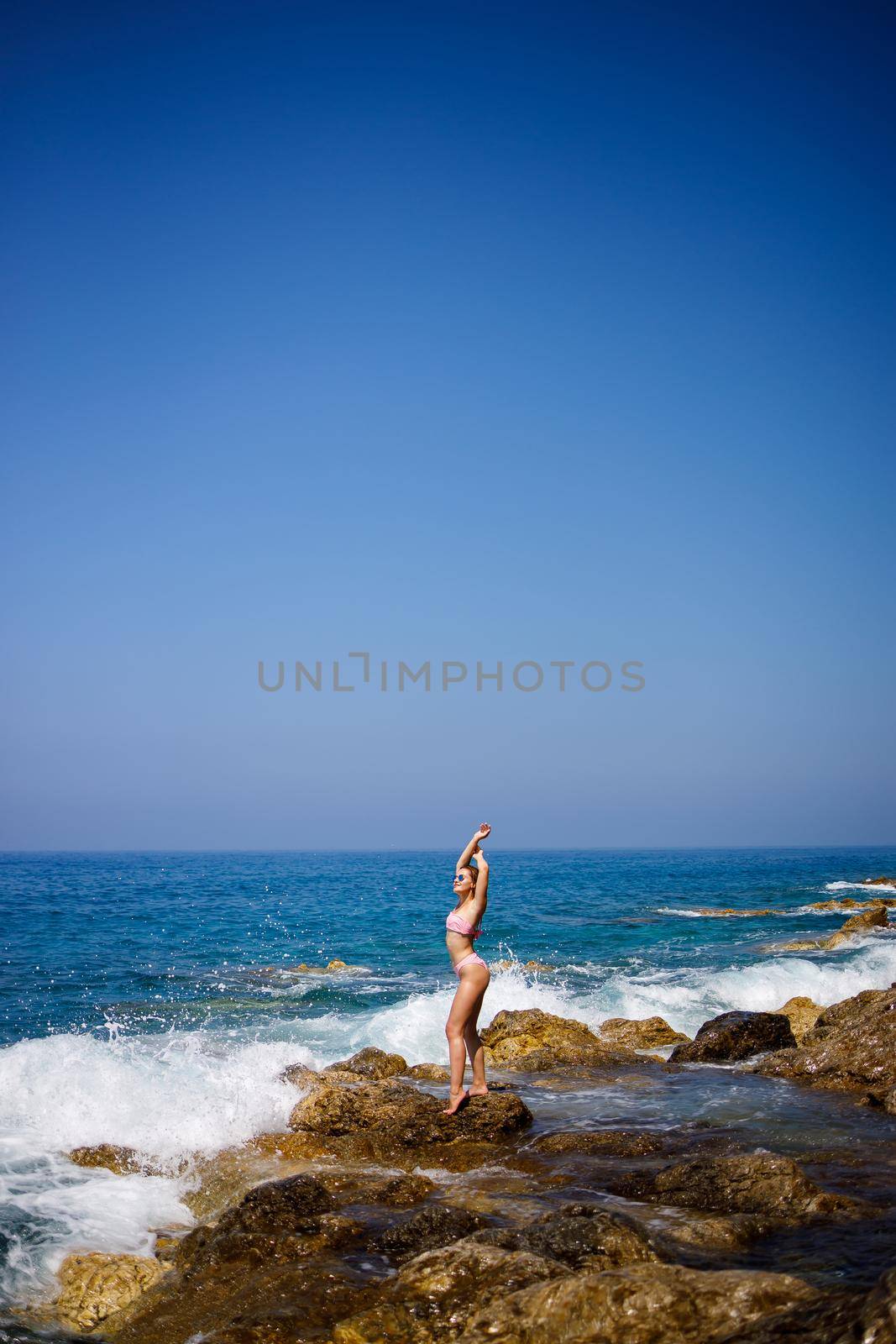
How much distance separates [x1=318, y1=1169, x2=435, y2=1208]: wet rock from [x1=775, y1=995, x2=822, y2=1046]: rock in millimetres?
8434

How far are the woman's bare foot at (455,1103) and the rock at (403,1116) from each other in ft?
0.14

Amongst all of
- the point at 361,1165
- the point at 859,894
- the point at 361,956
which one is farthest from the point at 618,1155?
the point at 859,894

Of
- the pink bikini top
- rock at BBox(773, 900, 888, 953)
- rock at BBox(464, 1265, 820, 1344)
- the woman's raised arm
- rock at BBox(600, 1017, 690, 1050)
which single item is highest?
the woman's raised arm

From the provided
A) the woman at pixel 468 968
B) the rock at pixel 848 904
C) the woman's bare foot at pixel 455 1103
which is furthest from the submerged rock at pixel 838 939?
the woman's bare foot at pixel 455 1103

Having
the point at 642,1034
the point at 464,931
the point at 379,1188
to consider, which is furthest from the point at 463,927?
the point at 642,1034

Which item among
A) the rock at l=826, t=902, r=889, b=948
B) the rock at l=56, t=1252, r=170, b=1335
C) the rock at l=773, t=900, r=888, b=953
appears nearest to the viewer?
the rock at l=56, t=1252, r=170, b=1335

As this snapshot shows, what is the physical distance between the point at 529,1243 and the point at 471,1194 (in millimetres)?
1600

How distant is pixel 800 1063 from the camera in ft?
35.1

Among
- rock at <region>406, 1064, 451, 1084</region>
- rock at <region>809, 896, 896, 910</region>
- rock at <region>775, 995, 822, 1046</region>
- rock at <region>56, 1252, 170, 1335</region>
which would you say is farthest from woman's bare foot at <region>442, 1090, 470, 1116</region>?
rock at <region>809, 896, 896, 910</region>

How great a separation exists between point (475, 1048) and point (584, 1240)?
13.5ft

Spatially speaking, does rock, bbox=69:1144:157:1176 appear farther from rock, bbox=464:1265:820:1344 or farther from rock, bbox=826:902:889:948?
rock, bbox=826:902:889:948

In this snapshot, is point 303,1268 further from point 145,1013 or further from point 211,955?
point 211,955

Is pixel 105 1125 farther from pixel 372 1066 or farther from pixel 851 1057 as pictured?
pixel 851 1057

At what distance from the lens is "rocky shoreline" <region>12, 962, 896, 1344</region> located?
13.4ft
